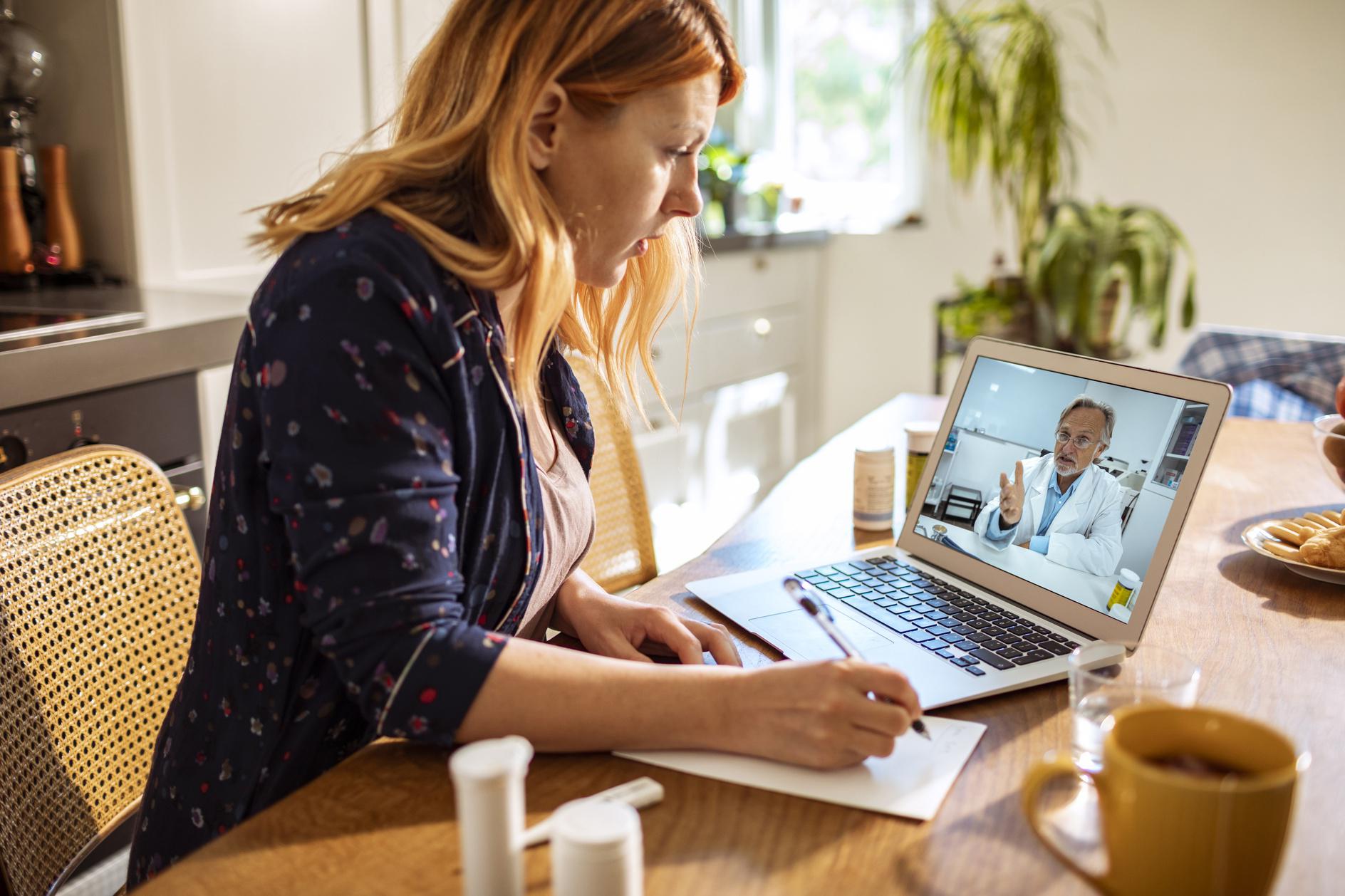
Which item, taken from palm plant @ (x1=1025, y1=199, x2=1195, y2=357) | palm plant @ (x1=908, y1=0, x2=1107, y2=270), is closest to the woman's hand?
palm plant @ (x1=1025, y1=199, x2=1195, y2=357)

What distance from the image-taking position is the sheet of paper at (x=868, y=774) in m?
0.72

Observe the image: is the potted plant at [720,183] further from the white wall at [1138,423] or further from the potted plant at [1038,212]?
the white wall at [1138,423]

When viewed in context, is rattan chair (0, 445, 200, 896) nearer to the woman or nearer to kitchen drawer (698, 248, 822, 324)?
the woman

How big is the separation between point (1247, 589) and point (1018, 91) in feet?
8.11

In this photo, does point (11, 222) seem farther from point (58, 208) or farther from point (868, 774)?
point (868, 774)

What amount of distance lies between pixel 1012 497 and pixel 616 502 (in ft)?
2.10

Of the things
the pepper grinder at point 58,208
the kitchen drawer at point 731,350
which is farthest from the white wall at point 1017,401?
→ the kitchen drawer at point 731,350

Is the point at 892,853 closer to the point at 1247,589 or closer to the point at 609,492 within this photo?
the point at 1247,589

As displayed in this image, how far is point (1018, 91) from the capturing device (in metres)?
3.26

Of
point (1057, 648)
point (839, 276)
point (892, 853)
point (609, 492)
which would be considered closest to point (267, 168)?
point (609, 492)

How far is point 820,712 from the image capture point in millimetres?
749

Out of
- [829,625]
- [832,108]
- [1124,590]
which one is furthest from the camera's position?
[832,108]

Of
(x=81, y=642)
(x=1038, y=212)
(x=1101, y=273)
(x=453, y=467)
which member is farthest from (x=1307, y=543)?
(x=1038, y=212)

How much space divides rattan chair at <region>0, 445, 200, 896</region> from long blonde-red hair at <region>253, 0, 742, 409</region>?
1.05 ft
